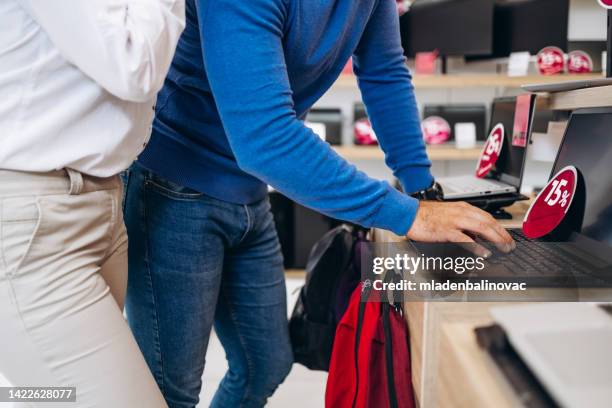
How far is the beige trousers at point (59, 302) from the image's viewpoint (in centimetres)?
66

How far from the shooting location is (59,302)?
67 centimetres

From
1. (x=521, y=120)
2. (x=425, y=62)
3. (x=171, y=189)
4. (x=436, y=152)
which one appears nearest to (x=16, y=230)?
(x=171, y=189)

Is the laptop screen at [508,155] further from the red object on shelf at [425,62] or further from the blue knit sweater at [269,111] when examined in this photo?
the red object on shelf at [425,62]

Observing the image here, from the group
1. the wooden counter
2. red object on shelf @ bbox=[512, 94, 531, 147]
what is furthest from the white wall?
the wooden counter

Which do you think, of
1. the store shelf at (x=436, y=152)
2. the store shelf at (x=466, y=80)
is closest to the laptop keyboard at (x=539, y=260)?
the store shelf at (x=436, y=152)

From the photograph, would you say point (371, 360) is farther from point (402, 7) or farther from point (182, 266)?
point (402, 7)

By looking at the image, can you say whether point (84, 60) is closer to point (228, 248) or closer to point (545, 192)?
point (228, 248)

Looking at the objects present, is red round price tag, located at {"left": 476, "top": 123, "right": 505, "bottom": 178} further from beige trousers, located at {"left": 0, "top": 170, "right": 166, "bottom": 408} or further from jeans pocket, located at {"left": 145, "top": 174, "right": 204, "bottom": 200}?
beige trousers, located at {"left": 0, "top": 170, "right": 166, "bottom": 408}

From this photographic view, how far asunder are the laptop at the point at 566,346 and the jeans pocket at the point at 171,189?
59 cm

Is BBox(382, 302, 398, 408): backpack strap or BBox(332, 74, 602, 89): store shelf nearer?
BBox(382, 302, 398, 408): backpack strap

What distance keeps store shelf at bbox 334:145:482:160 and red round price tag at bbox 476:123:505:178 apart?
1.27 m

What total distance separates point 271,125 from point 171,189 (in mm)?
296

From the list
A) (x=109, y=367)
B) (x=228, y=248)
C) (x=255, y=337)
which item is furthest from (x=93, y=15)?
(x=255, y=337)

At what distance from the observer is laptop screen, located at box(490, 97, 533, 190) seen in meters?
1.17
